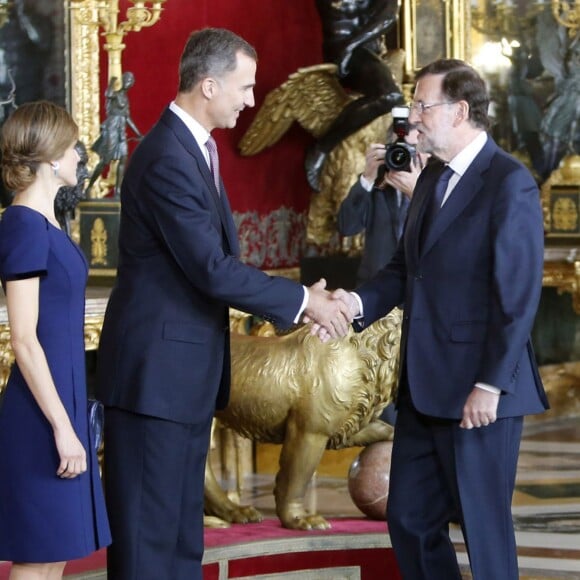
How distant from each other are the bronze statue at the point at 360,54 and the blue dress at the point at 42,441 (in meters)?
5.47

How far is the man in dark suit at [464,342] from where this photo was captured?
3.84m

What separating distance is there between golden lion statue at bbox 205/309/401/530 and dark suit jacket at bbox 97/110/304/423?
4.56 ft

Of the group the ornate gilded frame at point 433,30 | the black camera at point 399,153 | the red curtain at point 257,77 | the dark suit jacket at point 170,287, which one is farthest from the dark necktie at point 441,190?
the ornate gilded frame at point 433,30

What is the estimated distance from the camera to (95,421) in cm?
377

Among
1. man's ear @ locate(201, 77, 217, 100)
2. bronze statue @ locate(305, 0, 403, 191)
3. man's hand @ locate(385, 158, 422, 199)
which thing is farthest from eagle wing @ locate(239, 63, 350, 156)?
man's ear @ locate(201, 77, 217, 100)

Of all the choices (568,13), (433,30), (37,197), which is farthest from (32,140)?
(568,13)

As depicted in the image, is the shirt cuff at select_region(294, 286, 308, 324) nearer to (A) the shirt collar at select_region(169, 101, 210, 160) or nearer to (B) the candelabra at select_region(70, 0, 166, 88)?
(A) the shirt collar at select_region(169, 101, 210, 160)

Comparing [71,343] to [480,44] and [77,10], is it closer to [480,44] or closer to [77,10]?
[77,10]

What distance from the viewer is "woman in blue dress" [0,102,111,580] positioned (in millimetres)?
3527

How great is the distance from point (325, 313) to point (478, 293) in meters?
0.50

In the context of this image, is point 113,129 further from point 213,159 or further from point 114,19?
point 213,159

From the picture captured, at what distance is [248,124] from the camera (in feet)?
29.8

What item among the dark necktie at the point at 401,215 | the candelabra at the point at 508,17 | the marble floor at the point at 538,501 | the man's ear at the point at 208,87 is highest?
the candelabra at the point at 508,17

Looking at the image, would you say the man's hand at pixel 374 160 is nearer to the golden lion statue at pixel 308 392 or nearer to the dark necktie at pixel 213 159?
the golden lion statue at pixel 308 392
